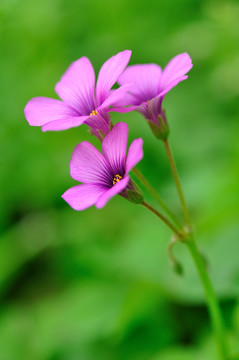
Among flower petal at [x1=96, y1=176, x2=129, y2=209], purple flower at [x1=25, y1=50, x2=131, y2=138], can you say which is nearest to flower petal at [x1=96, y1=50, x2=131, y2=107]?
purple flower at [x1=25, y1=50, x2=131, y2=138]

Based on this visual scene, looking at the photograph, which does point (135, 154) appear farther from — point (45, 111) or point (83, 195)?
point (45, 111)

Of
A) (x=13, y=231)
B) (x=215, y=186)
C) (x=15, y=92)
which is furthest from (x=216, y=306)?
(x=15, y=92)

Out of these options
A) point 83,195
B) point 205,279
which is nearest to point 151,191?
point 83,195

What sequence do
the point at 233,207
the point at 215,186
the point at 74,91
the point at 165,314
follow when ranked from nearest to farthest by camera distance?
the point at 74,91 → the point at 233,207 → the point at 165,314 → the point at 215,186

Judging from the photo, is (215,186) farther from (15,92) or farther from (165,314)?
(15,92)

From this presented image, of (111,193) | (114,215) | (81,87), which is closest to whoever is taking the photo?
(111,193)

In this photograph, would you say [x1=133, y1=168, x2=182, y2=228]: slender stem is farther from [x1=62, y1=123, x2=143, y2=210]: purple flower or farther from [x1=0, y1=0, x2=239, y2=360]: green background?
[x1=0, y1=0, x2=239, y2=360]: green background

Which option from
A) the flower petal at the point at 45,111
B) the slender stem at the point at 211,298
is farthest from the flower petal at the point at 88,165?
the slender stem at the point at 211,298
